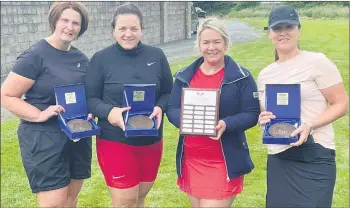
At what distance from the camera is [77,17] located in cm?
327

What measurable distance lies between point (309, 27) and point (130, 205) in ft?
85.2

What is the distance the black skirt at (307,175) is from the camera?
2.74m

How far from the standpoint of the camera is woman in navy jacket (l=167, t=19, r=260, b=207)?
2.88 meters

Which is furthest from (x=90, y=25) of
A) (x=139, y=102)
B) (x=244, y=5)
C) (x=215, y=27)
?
(x=244, y=5)

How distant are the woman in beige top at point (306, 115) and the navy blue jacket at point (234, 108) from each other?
0.11 meters

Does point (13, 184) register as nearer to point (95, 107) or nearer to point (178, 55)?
point (95, 107)

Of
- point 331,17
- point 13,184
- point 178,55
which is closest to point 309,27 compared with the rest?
point 331,17

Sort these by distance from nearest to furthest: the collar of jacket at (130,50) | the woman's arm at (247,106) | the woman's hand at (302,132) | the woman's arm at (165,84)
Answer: the woman's hand at (302,132) < the woman's arm at (247,106) < the collar of jacket at (130,50) < the woman's arm at (165,84)

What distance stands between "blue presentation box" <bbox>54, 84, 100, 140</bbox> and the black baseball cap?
1285 millimetres

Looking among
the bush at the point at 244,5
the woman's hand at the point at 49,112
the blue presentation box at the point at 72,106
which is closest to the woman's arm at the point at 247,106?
the blue presentation box at the point at 72,106

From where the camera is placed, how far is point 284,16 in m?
2.76

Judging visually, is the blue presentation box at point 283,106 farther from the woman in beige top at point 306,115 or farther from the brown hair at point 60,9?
the brown hair at point 60,9

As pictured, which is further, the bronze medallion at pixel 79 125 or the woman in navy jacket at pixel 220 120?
the bronze medallion at pixel 79 125

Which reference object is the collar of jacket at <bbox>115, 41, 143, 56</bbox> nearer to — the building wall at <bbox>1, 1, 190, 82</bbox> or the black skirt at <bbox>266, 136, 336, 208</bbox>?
the black skirt at <bbox>266, 136, 336, 208</bbox>
